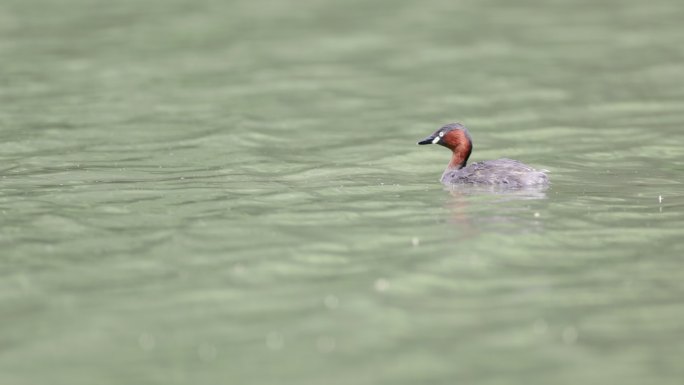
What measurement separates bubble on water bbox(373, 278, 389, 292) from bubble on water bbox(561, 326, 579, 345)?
1.30 metres

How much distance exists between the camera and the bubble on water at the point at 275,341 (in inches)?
294

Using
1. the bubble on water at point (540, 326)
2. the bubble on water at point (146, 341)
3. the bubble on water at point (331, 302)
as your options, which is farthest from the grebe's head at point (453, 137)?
the bubble on water at point (146, 341)

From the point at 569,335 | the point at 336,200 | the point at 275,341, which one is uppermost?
the point at 336,200

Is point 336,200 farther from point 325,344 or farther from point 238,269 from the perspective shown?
point 325,344

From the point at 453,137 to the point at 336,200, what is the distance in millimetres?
1875

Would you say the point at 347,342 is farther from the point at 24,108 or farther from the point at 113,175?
the point at 24,108

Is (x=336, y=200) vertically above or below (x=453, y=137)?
below

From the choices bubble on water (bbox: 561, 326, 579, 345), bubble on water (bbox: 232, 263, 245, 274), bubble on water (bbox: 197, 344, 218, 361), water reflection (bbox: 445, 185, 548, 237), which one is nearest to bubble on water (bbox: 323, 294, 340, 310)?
bubble on water (bbox: 232, 263, 245, 274)

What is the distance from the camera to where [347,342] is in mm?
7531

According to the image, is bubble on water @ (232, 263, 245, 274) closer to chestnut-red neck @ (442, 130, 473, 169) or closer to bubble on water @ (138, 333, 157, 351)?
bubble on water @ (138, 333, 157, 351)

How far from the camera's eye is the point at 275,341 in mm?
7531

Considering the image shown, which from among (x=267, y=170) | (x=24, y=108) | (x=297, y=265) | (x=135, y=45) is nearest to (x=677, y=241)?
(x=297, y=265)

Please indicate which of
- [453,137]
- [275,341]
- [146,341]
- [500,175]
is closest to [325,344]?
[275,341]

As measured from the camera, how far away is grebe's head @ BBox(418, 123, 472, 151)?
40.5ft
